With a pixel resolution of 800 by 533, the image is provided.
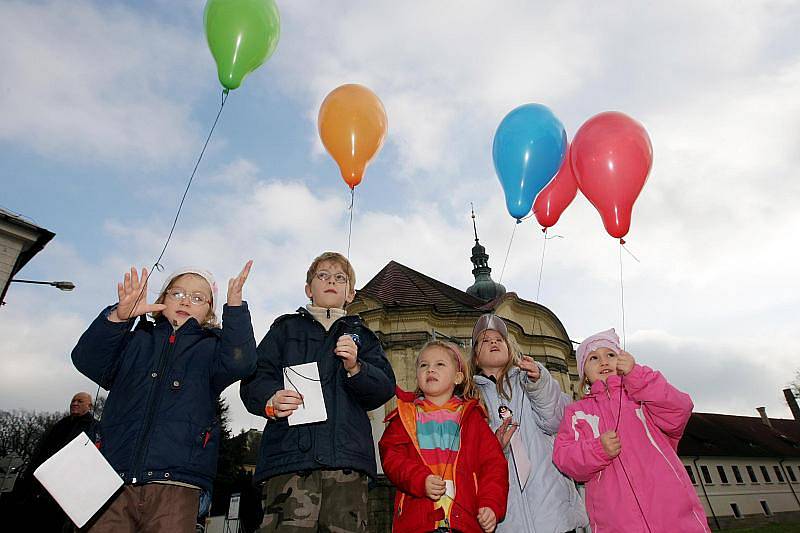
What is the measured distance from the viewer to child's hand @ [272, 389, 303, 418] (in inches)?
101

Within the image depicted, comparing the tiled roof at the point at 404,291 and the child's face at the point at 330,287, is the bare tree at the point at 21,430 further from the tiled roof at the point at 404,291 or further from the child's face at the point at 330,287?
the child's face at the point at 330,287

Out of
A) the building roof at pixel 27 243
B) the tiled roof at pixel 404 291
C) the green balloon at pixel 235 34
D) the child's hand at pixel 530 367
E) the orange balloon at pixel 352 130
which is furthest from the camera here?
the tiled roof at pixel 404 291

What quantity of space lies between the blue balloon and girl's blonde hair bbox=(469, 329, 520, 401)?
1329mm

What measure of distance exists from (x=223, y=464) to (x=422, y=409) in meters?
28.3

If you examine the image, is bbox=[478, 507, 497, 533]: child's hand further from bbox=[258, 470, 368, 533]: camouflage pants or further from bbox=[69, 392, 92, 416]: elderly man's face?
bbox=[69, 392, 92, 416]: elderly man's face

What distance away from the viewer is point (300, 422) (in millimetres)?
2600

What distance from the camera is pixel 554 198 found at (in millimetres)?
5180

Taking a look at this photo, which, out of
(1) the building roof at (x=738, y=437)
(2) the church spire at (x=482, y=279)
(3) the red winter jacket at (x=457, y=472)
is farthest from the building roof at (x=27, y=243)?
(1) the building roof at (x=738, y=437)

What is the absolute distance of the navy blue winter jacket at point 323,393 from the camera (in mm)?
2625

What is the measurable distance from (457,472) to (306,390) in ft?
3.11

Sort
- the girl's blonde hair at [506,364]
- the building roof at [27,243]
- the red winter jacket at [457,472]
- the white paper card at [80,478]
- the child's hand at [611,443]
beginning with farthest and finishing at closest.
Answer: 1. the building roof at [27,243]
2. the girl's blonde hair at [506,364]
3. the child's hand at [611,443]
4. the red winter jacket at [457,472]
5. the white paper card at [80,478]

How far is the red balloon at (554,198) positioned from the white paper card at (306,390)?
325 centimetres

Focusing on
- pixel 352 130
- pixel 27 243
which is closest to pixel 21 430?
pixel 27 243

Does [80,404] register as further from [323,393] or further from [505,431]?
[505,431]
